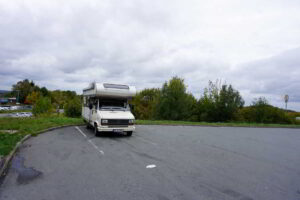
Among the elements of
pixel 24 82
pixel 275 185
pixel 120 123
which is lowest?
pixel 275 185

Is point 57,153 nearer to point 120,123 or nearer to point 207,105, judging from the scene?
point 120,123

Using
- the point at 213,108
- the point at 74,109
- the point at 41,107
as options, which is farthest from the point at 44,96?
the point at 213,108

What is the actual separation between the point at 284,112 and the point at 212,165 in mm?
39207

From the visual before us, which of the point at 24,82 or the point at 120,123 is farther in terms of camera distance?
the point at 24,82

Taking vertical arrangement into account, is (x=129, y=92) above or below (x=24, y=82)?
below

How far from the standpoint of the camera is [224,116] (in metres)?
36.2

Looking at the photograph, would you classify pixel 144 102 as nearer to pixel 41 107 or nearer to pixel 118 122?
pixel 41 107

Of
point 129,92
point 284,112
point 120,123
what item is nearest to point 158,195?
point 120,123

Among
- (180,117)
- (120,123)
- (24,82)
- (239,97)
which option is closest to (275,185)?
(120,123)

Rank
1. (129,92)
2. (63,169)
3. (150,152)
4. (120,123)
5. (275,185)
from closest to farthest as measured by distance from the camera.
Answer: (275,185) < (63,169) < (150,152) < (120,123) < (129,92)

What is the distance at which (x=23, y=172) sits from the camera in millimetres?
5121

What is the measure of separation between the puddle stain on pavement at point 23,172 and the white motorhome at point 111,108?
4683mm

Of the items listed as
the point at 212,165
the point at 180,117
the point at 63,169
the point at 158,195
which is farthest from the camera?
the point at 180,117

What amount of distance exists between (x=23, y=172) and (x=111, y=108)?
21.9 ft
